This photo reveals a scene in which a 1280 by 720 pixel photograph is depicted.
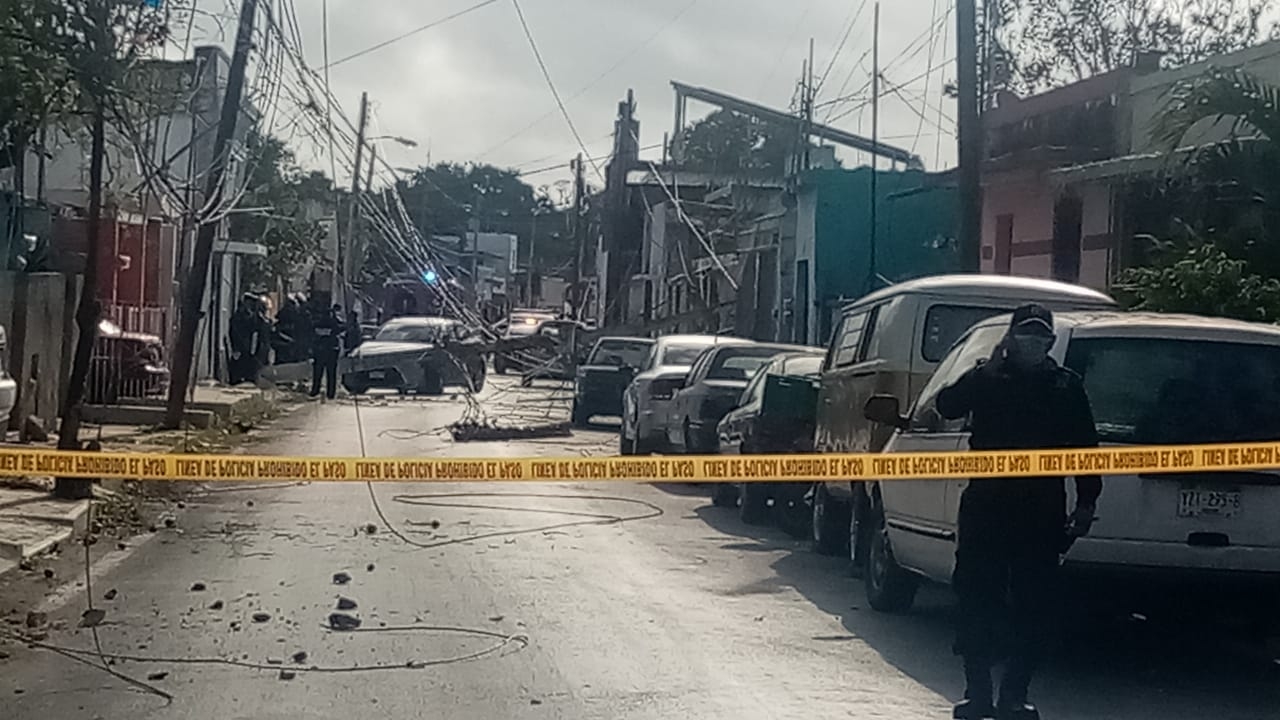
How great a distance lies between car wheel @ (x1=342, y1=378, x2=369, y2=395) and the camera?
1332 inches

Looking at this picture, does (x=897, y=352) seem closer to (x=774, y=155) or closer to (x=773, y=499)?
(x=773, y=499)

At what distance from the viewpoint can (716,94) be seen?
29.8 meters

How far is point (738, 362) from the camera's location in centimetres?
1941

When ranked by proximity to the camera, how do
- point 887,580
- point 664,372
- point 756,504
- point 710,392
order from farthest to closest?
point 664,372, point 710,392, point 756,504, point 887,580

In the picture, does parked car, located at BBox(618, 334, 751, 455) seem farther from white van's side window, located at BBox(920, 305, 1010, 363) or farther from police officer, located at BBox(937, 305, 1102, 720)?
police officer, located at BBox(937, 305, 1102, 720)

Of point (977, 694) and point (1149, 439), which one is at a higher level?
point (1149, 439)

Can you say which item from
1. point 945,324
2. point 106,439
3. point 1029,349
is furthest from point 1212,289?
point 106,439

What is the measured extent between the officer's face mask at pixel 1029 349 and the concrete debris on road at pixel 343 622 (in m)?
3.99

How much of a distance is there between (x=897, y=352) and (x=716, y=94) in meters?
17.2

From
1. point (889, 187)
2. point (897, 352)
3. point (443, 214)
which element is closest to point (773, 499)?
point (897, 352)

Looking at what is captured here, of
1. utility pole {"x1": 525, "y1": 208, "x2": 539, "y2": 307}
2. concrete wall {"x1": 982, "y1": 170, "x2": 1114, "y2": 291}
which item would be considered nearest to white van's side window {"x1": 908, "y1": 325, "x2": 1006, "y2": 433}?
concrete wall {"x1": 982, "y1": 170, "x2": 1114, "y2": 291}

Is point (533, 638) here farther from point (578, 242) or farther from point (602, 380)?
point (578, 242)

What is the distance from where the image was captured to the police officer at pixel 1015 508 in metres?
7.76

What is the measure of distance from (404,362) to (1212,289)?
20.9 m
